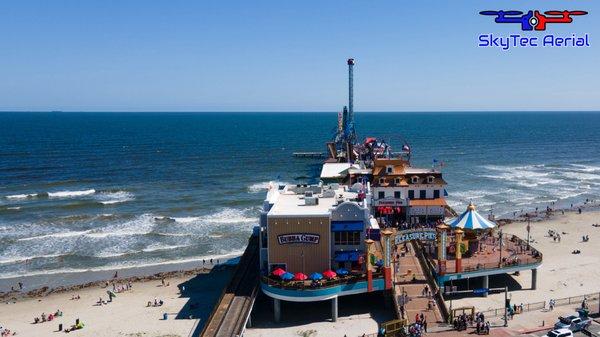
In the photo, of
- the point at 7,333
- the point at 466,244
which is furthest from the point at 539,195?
the point at 7,333

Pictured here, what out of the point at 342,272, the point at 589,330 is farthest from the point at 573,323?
the point at 342,272

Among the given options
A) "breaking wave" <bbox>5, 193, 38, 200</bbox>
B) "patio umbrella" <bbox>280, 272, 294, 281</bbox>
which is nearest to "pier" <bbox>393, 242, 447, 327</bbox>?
"patio umbrella" <bbox>280, 272, 294, 281</bbox>

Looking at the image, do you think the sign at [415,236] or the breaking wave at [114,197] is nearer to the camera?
the sign at [415,236]

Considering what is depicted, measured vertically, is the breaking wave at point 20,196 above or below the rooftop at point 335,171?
below

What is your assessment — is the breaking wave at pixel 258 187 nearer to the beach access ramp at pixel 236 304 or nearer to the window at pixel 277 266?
the beach access ramp at pixel 236 304

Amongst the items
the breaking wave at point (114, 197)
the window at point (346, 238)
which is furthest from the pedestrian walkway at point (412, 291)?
the breaking wave at point (114, 197)
